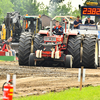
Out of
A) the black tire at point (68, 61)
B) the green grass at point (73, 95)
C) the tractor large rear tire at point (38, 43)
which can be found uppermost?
the tractor large rear tire at point (38, 43)

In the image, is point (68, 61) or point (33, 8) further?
point (33, 8)

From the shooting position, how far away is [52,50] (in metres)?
16.7

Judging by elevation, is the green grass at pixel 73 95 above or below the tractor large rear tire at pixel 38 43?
below

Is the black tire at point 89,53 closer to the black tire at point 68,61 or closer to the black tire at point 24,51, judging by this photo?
the black tire at point 68,61

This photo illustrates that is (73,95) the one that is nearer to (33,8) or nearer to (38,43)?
(38,43)

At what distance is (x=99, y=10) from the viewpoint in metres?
24.6

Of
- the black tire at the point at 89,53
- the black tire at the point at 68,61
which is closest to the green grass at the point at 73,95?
the black tire at the point at 68,61

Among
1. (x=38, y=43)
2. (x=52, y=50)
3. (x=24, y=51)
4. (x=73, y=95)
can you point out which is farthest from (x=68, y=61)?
(x=73, y=95)

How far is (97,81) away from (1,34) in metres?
19.1

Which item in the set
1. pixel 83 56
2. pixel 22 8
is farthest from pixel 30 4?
pixel 83 56

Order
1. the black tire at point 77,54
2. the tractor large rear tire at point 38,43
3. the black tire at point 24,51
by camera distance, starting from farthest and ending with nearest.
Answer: the black tire at point 24,51 < the tractor large rear tire at point 38,43 < the black tire at point 77,54

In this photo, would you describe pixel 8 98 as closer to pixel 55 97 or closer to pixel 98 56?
pixel 55 97

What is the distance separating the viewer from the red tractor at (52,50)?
1656cm

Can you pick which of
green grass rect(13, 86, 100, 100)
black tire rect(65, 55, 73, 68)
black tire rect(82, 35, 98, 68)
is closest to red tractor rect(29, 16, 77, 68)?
black tire rect(65, 55, 73, 68)
